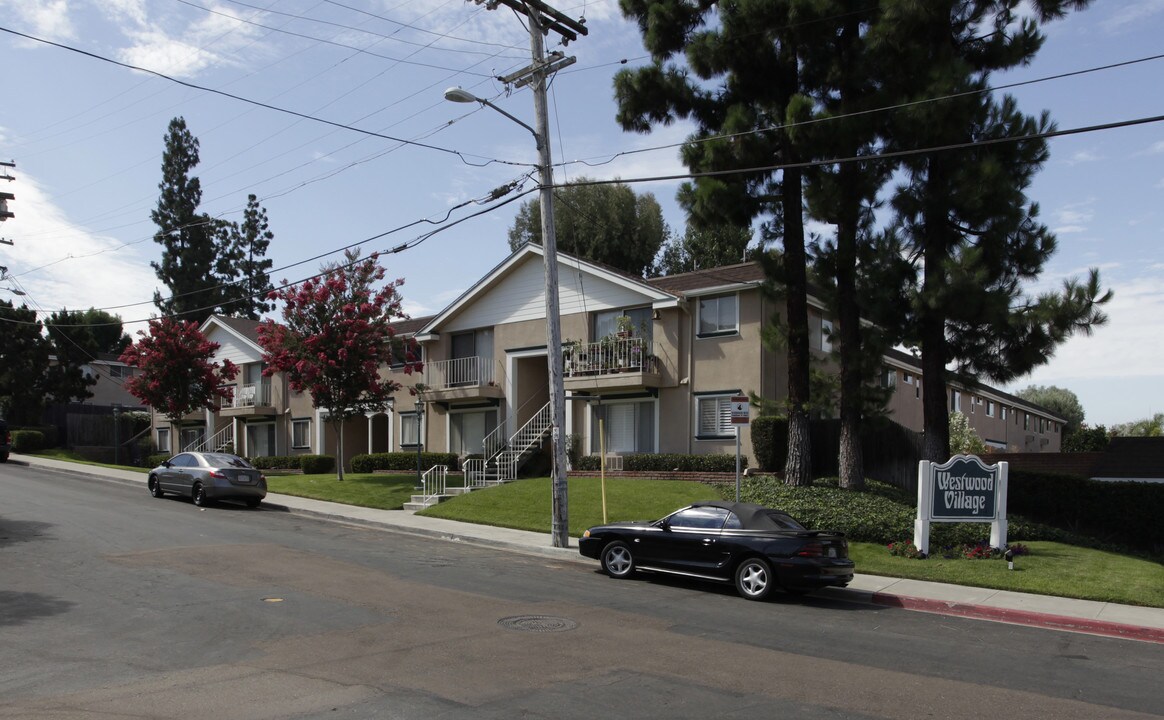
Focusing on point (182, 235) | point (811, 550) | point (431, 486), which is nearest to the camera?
point (811, 550)

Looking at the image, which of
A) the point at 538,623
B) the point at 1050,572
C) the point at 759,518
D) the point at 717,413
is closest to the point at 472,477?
the point at 717,413

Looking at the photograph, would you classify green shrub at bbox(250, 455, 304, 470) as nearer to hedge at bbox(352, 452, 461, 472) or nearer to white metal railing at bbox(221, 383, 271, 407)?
white metal railing at bbox(221, 383, 271, 407)

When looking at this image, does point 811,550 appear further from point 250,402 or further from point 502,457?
point 250,402

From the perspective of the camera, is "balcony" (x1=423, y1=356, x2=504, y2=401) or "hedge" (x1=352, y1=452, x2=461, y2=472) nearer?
"balcony" (x1=423, y1=356, x2=504, y2=401)

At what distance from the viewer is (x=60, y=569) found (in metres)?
→ 13.1

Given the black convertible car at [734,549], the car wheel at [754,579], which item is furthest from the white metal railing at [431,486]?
the car wheel at [754,579]

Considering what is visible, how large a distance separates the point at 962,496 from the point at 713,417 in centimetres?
1041

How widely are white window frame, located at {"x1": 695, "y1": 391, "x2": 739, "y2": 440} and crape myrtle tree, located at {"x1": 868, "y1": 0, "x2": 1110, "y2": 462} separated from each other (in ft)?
21.3

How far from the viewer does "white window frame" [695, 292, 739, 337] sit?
2620 centimetres

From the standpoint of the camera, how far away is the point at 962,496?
16.6 m

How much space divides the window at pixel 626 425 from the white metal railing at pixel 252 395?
18999 millimetres

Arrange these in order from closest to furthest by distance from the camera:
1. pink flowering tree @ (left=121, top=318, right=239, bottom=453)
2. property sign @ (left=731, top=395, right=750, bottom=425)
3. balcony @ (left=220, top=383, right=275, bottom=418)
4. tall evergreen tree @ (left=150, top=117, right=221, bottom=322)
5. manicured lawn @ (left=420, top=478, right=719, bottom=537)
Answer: property sign @ (left=731, top=395, right=750, bottom=425), manicured lawn @ (left=420, top=478, right=719, bottom=537), pink flowering tree @ (left=121, top=318, right=239, bottom=453), balcony @ (left=220, top=383, right=275, bottom=418), tall evergreen tree @ (left=150, top=117, right=221, bottom=322)

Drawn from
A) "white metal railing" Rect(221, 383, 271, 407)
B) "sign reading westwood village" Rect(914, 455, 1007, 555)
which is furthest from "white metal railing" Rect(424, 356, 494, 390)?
"sign reading westwood village" Rect(914, 455, 1007, 555)

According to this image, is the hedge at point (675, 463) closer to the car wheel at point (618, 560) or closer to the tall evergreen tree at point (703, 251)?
the car wheel at point (618, 560)
